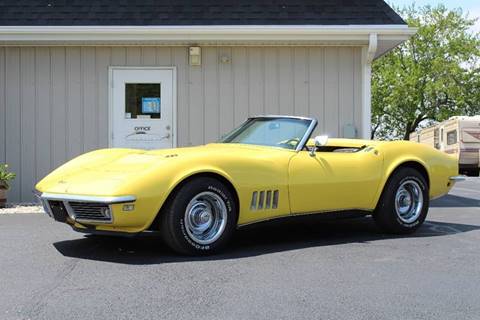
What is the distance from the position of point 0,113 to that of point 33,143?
0.74 metres

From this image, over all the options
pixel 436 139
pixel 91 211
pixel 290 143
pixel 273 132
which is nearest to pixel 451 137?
pixel 436 139

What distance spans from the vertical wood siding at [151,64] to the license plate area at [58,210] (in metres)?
4.67

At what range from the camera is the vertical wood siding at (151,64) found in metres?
9.54

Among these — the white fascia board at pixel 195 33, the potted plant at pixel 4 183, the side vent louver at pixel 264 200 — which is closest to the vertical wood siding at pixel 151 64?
the white fascia board at pixel 195 33

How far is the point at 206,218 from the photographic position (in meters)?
4.95

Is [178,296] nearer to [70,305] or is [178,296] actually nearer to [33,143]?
[70,305]

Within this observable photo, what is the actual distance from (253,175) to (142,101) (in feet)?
16.0

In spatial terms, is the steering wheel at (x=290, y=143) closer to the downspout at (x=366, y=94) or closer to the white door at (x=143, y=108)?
the downspout at (x=366, y=94)

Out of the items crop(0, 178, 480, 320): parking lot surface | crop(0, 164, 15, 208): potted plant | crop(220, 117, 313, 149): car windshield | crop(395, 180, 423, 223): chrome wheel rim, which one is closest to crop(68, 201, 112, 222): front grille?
crop(0, 178, 480, 320): parking lot surface

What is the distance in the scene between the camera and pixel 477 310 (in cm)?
354

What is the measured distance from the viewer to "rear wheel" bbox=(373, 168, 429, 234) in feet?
19.7

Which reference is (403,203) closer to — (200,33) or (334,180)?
(334,180)

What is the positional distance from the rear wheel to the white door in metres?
4.46

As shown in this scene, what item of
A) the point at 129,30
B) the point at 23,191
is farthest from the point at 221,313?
the point at 23,191
